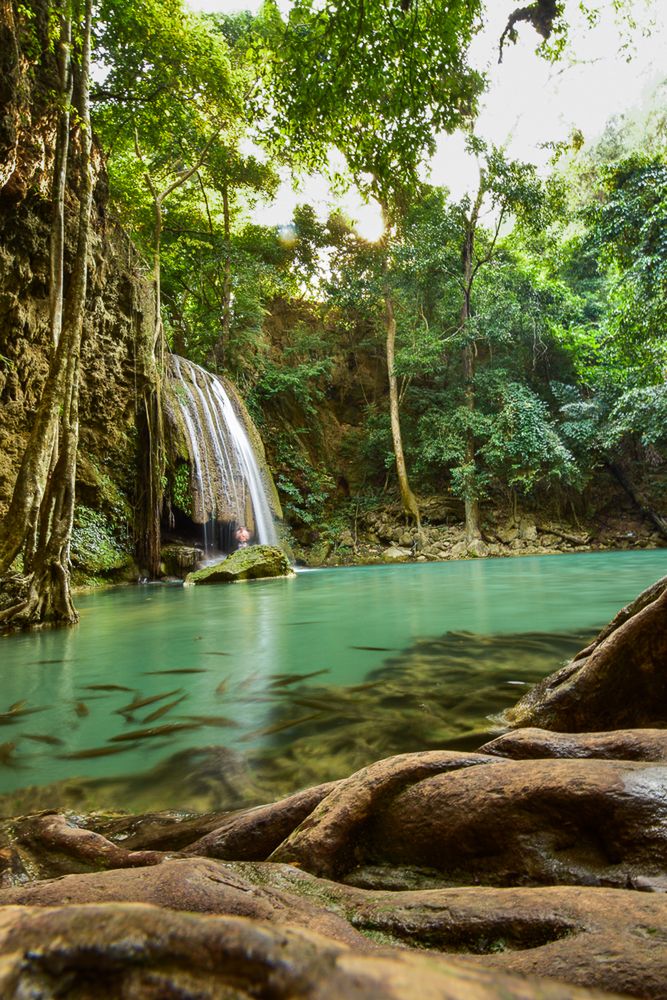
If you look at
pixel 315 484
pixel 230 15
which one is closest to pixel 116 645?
pixel 315 484

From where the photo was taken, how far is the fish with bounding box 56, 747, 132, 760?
2.11 m

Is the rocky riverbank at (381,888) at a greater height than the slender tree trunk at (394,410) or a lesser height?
lesser

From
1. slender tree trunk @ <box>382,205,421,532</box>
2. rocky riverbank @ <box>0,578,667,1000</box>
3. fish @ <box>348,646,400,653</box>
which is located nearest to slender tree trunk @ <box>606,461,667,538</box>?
slender tree trunk @ <box>382,205,421,532</box>

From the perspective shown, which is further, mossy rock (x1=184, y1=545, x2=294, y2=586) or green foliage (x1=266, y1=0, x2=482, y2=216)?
mossy rock (x1=184, y1=545, x2=294, y2=586)

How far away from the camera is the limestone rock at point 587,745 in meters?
1.25

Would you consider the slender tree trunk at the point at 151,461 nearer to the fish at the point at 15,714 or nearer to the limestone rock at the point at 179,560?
the limestone rock at the point at 179,560

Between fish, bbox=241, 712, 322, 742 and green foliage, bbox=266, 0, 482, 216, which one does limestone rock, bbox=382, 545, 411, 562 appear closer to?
green foliage, bbox=266, 0, 482, 216

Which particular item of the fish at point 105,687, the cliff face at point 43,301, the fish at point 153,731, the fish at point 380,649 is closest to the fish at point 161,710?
the fish at point 153,731

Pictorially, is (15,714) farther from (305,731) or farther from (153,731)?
(305,731)

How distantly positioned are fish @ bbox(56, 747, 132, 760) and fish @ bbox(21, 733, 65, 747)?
0.44 ft

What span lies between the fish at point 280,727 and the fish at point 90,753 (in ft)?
1.73

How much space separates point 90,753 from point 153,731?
0.29m

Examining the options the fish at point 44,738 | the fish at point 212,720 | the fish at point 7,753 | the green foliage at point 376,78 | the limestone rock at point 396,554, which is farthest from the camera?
the limestone rock at point 396,554

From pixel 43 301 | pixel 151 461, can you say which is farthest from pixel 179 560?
pixel 43 301
